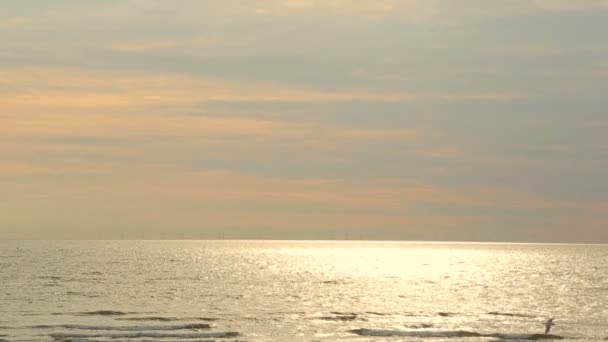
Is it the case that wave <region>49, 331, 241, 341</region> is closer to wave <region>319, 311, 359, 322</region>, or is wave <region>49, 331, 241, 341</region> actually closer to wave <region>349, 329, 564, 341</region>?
wave <region>349, 329, 564, 341</region>

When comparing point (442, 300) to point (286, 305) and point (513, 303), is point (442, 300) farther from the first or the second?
point (286, 305)

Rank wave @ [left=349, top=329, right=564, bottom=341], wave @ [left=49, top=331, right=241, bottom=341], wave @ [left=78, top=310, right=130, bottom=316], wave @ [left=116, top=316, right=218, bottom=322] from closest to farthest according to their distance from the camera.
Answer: wave @ [left=49, top=331, right=241, bottom=341] → wave @ [left=349, top=329, right=564, bottom=341] → wave @ [left=116, top=316, right=218, bottom=322] → wave @ [left=78, top=310, right=130, bottom=316]

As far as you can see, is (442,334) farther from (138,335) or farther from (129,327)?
(129,327)

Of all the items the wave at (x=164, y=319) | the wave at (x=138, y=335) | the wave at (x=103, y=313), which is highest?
the wave at (x=103, y=313)

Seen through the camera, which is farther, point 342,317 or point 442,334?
point 342,317

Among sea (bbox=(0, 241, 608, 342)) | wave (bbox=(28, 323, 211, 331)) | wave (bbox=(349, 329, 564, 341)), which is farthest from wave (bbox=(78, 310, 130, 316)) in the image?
wave (bbox=(349, 329, 564, 341))

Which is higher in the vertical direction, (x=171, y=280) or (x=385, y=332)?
(x=171, y=280)

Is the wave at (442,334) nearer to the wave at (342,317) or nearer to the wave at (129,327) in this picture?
the wave at (342,317)

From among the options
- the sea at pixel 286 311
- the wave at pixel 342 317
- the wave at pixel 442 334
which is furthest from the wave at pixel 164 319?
the wave at pixel 442 334

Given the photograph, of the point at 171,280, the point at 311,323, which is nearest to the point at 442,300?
the point at 311,323

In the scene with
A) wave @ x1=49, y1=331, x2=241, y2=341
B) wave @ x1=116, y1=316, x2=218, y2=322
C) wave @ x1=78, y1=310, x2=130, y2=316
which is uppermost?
wave @ x1=78, y1=310, x2=130, y2=316

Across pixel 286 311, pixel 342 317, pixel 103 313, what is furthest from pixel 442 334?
pixel 103 313

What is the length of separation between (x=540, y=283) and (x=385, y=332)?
11292cm

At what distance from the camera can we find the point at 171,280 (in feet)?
576
